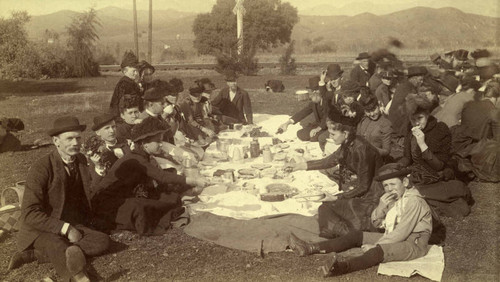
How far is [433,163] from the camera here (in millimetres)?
5836

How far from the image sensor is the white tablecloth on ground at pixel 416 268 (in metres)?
4.32

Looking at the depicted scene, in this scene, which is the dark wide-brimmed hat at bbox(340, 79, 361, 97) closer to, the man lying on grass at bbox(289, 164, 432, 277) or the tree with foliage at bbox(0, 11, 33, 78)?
the man lying on grass at bbox(289, 164, 432, 277)

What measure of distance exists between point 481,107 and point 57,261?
21.6 feet

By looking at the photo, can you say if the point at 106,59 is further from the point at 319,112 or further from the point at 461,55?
the point at 461,55

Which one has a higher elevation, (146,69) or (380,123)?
(146,69)

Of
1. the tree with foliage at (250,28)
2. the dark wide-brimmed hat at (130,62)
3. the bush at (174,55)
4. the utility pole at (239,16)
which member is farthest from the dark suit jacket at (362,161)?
the bush at (174,55)

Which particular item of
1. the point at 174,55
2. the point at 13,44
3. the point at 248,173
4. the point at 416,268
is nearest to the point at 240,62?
the point at 13,44

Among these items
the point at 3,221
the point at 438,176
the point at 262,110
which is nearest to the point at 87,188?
the point at 3,221

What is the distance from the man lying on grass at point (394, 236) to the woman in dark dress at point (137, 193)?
1.78 meters

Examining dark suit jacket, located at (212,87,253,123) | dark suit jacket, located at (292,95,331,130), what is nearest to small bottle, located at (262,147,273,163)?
dark suit jacket, located at (292,95,331,130)

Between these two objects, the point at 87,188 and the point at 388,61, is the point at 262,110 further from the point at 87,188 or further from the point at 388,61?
the point at 87,188

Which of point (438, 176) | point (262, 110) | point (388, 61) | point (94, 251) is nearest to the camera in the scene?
point (94, 251)

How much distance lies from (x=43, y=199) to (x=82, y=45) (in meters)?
21.6

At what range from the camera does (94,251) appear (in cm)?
477
